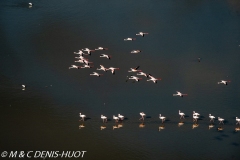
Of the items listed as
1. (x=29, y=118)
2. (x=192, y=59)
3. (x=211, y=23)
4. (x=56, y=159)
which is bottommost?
(x=56, y=159)

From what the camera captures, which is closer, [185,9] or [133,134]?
[133,134]

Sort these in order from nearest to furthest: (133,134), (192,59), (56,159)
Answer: (56,159)
(133,134)
(192,59)

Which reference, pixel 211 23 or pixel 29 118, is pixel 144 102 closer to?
pixel 29 118

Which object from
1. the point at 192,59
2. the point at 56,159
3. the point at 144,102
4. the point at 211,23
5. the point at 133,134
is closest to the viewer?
the point at 56,159

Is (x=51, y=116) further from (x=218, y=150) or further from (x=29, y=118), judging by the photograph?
(x=218, y=150)

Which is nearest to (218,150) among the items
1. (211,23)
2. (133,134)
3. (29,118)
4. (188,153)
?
(188,153)

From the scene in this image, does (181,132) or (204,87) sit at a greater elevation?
(204,87)
